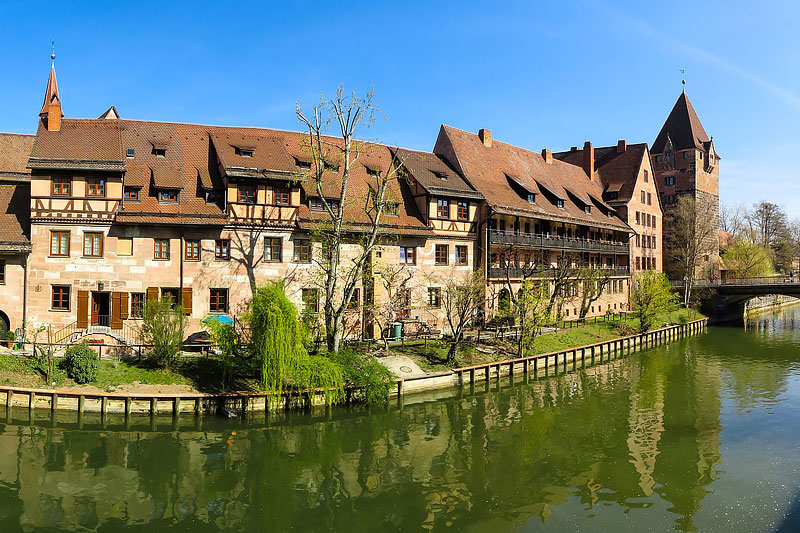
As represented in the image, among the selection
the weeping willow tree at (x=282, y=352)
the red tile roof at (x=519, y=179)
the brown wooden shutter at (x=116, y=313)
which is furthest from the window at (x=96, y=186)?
the red tile roof at (x=519, y=179)

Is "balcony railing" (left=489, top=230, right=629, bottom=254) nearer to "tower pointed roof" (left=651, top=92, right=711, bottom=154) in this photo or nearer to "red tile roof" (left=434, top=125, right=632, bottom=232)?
"red tile roof" (left=434, top=125, right=632, bottom=232)

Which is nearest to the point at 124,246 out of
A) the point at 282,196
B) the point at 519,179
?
the point at 282,196

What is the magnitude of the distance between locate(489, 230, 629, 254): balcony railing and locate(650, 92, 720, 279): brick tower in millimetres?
25062

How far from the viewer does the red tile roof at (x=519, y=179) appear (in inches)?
1793

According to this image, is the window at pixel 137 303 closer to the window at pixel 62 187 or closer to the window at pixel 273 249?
the window at pixel 62 187

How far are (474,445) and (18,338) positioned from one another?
2241 cm

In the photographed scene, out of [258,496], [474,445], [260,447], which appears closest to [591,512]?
[474,445]

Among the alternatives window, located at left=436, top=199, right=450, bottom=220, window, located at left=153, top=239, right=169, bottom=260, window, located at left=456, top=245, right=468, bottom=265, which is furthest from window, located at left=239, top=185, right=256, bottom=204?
window, located at left=456, top=245, right=468, bottom=265

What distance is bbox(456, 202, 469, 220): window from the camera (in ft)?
134

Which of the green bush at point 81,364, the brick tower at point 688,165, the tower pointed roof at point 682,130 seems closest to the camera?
the green bush at point 81,364

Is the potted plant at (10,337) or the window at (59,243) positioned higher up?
the window at (59,243)

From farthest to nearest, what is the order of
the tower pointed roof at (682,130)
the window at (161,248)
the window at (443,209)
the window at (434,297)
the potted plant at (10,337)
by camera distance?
the tower pointed roof at (682,130), the window at (443,209), the window at (434,297), the window at (161,248), the potted plant at (10,337)

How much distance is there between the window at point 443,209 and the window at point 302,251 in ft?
31.0

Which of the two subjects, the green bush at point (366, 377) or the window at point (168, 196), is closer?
the green bush at point (366, 377)
